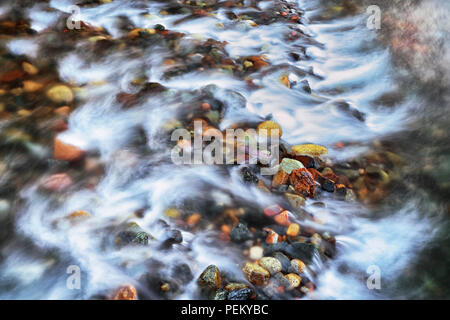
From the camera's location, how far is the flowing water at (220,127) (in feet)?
7.74

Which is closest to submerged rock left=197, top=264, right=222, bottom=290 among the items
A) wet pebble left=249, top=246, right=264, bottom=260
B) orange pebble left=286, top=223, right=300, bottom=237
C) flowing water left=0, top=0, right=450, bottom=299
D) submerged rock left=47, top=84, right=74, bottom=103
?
flowing water left=0, top=0, right=450, bottom=299

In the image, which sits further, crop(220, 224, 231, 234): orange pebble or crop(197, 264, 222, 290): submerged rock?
crop(220, 224, 231, 234): orange pebble

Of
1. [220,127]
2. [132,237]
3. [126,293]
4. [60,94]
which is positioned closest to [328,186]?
[220,127]

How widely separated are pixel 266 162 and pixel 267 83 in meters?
1.67

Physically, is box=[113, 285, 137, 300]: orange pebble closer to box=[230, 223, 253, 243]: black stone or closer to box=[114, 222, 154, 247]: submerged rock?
box=[114, 222, 154, 247]: submerged rock

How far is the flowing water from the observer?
2.36 metres

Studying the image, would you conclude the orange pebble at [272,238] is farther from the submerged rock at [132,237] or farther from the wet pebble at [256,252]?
the submerged rock at [132,237]

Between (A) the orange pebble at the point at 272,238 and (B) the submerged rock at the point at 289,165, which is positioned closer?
(A) the orange pebble at the point at 272,238

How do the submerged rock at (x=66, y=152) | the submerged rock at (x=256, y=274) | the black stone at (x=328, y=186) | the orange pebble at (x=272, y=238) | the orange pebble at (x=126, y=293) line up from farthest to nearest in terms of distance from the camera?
the submerged rock at (x=66, y=152) → the black stone at (x=328, y=186) → the orange pebble at (x=272, y=238) → the submerged rock at (x=256, y=274) → the orange pebble at (x=126, y=293)

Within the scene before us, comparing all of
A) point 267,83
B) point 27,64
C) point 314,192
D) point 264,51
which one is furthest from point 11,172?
point 264,51

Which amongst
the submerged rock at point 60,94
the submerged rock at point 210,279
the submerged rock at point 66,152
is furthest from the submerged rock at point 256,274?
the submerged rock at point 60,94

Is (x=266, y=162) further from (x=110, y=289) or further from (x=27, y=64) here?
(x=27, y=64)

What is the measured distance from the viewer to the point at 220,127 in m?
3.67
